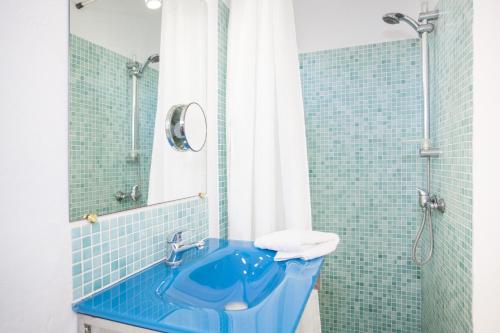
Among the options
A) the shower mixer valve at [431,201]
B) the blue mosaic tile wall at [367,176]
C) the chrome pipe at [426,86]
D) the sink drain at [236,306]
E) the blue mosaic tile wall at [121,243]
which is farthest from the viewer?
the blue mosaic tile wall at [367,176]

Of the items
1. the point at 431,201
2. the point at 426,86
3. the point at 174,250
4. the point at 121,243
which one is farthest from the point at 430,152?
the point at 121,243

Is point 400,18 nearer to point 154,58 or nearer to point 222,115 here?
point 222,115

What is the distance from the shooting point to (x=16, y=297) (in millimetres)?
612

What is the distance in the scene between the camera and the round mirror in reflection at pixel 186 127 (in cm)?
119

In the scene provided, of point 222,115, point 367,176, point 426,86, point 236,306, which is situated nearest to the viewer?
point 236,306

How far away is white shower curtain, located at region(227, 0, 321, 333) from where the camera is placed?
142cm

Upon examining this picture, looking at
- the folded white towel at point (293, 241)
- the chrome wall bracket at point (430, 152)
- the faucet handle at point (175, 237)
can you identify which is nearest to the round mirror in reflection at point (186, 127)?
the faucet handle at point (175, 237)

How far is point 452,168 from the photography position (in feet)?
4.48

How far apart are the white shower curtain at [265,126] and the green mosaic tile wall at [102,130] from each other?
0.51 m

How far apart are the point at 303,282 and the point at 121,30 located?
3.22ft

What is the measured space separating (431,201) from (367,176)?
439 mm

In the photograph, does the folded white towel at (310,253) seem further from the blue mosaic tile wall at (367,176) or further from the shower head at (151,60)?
the blue mosaic tile wall at (367,176)
